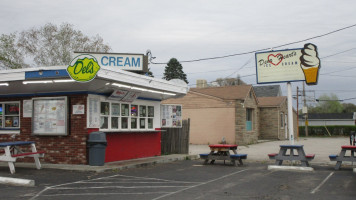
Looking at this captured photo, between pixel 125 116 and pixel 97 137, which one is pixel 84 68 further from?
pixel 125 116

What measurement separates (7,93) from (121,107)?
4301 mm

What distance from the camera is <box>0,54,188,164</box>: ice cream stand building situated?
1122cm

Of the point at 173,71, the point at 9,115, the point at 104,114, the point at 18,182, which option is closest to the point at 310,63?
the point at 104,114

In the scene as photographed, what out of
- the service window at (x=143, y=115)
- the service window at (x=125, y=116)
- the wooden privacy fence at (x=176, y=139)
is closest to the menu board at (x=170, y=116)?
the wooden privacy fence at (x=176, y=139)

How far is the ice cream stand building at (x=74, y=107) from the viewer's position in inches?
442

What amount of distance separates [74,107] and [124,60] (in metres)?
3.72

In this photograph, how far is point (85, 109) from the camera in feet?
40.9

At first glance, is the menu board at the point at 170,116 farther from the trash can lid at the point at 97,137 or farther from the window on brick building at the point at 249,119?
the window on brick building at the point at 249,119

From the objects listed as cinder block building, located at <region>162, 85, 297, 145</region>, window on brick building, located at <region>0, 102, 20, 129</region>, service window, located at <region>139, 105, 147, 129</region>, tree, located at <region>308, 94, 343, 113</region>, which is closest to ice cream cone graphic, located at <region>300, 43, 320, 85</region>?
service window, located at <region>139, 105, 147, 129</region>

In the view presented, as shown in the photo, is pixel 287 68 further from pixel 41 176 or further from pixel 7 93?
pixel 7 93

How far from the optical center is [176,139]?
59.8 ft

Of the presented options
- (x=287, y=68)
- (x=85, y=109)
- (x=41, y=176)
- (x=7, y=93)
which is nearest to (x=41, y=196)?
(x=41, y=176)

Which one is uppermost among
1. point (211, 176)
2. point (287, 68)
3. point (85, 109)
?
point (287, 68)

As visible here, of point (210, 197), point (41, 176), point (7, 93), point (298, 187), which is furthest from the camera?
point (7, 93)
